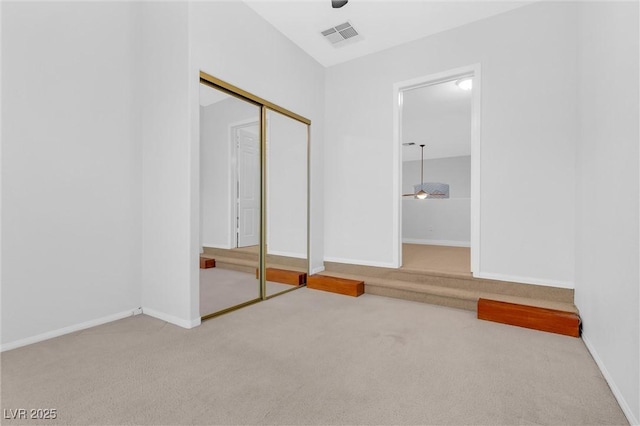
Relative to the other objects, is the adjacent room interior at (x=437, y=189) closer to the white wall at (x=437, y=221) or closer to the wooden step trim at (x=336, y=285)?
the white wall at (x=437, y=221)

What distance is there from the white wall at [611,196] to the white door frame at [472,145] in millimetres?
851

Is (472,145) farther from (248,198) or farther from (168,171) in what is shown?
(168,171)

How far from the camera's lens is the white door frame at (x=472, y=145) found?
3.15 m

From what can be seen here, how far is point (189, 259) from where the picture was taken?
8.21 ft

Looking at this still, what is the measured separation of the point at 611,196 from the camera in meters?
1.72

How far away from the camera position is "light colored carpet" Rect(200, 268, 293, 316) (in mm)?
2727

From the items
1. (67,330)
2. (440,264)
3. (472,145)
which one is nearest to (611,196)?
(472,145)

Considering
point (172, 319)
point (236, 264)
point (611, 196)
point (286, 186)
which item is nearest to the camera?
point (611, 196)

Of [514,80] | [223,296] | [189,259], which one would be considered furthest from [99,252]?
[514,80]

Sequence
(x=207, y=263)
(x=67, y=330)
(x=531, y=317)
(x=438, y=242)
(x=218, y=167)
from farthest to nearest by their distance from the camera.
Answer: (x=438, y=242), (x=218, y=167), (x=207, y=263), (x=531, y=317), (x=67, y=330)

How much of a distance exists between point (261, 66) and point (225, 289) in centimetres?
233

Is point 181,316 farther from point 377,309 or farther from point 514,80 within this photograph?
point 514,80

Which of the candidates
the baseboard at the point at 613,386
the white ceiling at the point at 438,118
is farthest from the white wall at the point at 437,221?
the baseboard at the point at 613,386

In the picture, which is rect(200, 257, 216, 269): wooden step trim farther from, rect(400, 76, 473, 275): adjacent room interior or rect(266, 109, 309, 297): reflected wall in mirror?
rect(400, 76, 473, 275): adjacent room interior
